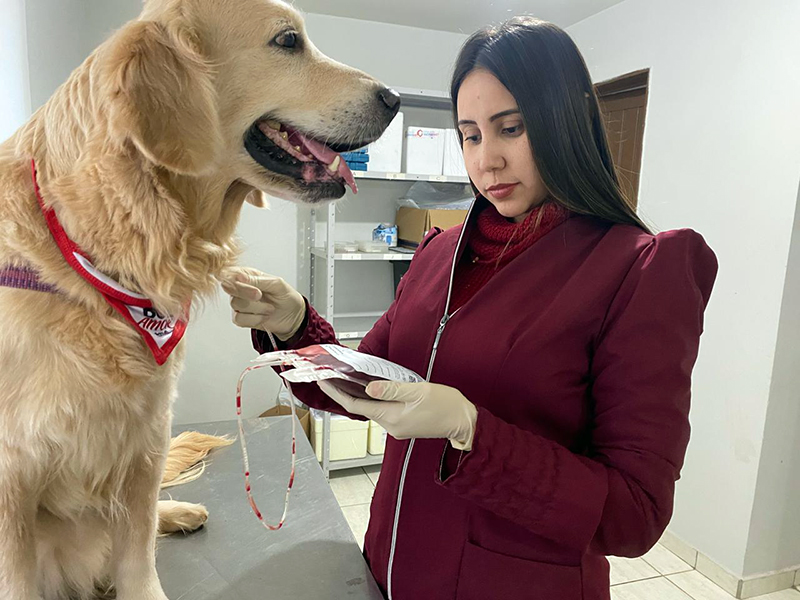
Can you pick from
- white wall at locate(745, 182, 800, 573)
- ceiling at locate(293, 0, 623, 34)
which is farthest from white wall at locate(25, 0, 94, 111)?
white wall at locate(745, 182, 800, 573)

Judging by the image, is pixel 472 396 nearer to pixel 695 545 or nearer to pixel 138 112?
pixel 138 112

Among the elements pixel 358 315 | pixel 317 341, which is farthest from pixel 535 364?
pixel 358 315

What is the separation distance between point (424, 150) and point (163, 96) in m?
2.32

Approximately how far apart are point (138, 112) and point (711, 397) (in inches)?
92.0

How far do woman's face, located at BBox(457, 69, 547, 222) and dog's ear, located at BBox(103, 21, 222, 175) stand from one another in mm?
427

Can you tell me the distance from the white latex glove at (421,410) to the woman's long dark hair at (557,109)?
0.39m

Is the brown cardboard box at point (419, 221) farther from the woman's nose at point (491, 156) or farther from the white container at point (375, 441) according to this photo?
the woman's nose at point (491, 156)

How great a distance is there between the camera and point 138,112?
0.70 m

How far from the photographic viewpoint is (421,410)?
0.73m

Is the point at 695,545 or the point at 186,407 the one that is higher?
the point at 186,407

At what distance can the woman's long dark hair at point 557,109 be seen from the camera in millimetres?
861

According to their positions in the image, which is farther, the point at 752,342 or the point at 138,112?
the point at 752,342

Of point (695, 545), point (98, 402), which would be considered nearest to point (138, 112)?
point (98, 402)

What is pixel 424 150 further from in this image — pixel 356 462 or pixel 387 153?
pixel 356 462
